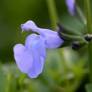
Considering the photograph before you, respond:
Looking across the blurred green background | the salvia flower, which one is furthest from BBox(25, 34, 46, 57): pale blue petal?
the blurred green background

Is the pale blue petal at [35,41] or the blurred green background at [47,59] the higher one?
the pale blue petal at [35,41]

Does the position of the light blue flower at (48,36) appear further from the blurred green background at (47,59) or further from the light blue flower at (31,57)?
the blurred green background at (47,59)

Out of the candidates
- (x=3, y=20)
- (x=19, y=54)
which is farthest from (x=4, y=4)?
(x=19, y=54)

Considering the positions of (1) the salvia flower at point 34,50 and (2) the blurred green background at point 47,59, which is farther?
(2) the blurred green background at point 47,59

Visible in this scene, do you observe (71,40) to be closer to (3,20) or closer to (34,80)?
(34,80)

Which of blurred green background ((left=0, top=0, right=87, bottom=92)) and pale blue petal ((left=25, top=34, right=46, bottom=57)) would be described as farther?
blurred green background ((left=0, top=0, right=87, bottom=92))

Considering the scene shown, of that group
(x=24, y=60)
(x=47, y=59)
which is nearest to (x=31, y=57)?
(x=24, y=60)

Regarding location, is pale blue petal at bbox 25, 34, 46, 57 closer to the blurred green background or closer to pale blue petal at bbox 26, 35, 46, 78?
pale blue petal at bbox 26, 35, 46, 78

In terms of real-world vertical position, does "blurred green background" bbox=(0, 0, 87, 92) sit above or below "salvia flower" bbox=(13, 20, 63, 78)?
below

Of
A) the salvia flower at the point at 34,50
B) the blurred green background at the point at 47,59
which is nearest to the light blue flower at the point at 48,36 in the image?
the salvia flower at the point at 34,50
